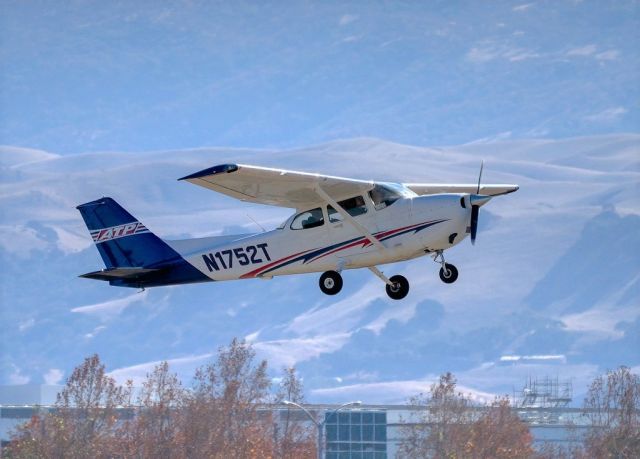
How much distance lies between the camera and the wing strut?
33125mm

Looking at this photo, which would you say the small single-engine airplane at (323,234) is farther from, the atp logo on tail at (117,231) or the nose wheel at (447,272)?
the atp logo on tail at (117,231)

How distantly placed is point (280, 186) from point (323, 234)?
5.16 ft

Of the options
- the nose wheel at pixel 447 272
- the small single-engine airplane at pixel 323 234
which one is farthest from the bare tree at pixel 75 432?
the nose wheel at pixel 447 272

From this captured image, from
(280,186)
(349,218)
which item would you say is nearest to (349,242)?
(349,218)

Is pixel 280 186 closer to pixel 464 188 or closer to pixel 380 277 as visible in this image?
pixel 380 277

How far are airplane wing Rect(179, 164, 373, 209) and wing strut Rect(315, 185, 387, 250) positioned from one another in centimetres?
14

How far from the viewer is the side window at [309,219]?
111 ft

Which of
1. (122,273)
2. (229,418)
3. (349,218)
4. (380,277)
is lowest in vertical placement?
(380,277)

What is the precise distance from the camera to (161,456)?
83.4m

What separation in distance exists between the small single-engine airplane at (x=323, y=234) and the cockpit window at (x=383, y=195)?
0.02 m

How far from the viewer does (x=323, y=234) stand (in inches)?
1332

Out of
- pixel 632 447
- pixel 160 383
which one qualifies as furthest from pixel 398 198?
pixel 160 383

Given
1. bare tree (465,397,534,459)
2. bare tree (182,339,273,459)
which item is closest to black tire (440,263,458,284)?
bare tree (182,339,273,459)

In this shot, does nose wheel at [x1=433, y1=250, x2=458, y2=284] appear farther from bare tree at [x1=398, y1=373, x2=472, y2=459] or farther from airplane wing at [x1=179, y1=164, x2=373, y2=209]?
bare tree at [x1=398, y1=373, x2=472, y2=459]
